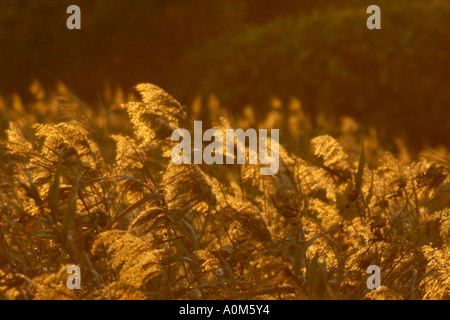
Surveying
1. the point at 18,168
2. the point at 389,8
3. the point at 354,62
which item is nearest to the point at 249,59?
the point at 354,62

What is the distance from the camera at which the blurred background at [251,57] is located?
8.10 m

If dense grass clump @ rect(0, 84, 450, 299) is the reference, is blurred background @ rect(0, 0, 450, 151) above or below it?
above

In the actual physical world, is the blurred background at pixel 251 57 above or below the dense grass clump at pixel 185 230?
above

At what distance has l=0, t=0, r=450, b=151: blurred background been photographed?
26.6ft

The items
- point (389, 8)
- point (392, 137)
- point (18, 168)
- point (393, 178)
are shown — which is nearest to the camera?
point (18, 168)

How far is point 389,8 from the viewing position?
8.70 meters

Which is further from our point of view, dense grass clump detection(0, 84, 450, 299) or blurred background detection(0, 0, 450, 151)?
blurred background detection(0, 0, 450, 151)

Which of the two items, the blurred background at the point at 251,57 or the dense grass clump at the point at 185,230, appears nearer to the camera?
the dense grass clump at the point at 185,230

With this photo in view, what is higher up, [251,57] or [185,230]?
[251,57]

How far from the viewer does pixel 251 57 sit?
8906 mm

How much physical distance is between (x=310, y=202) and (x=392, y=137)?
5.06 metres

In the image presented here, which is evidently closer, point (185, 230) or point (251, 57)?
point (185, 230)
